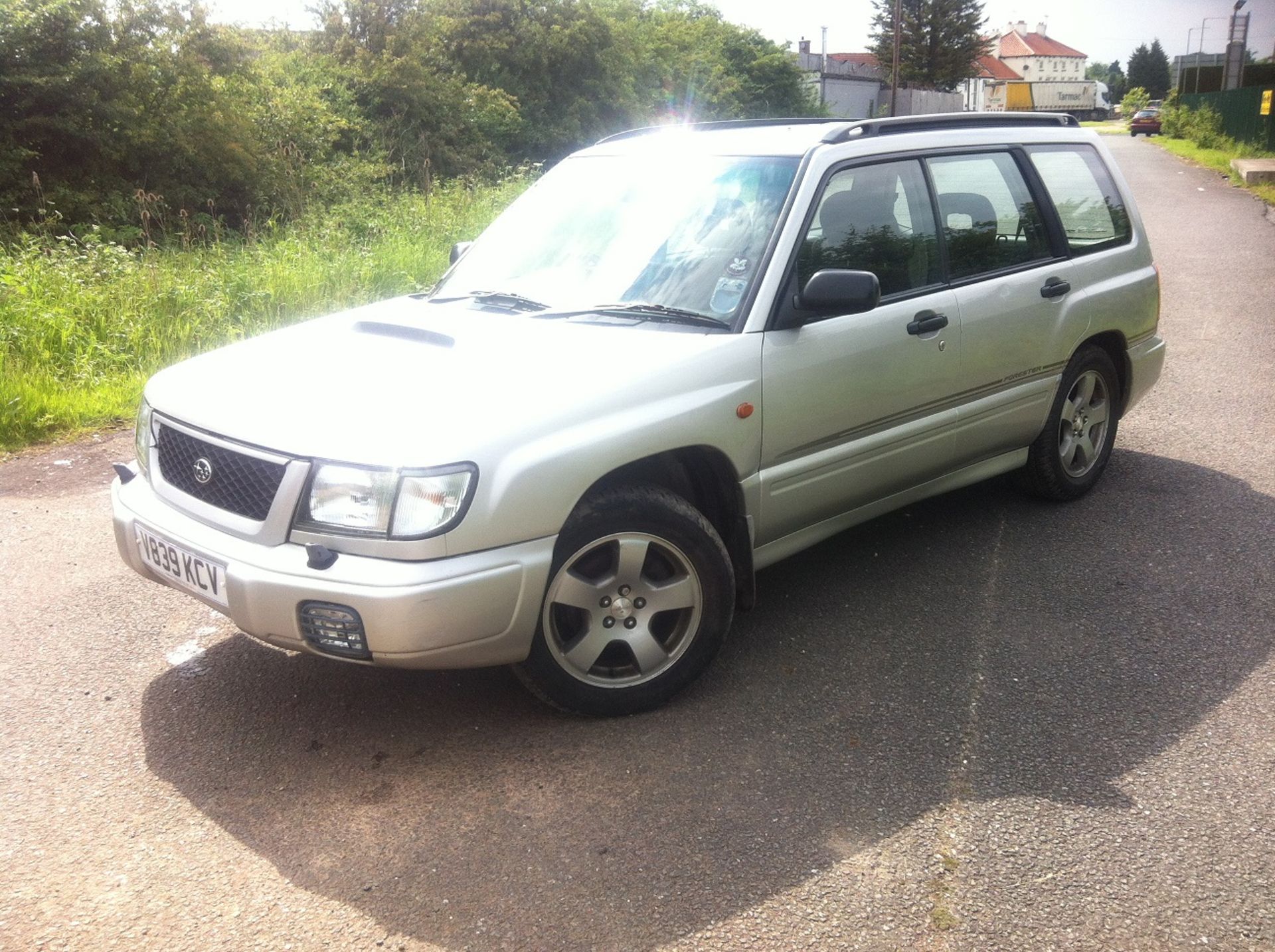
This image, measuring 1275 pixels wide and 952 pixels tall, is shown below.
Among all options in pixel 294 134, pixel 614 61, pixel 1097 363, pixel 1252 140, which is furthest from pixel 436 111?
pixel 1097 363

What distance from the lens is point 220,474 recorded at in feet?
11.3

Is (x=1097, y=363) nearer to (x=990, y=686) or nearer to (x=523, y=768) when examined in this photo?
(x=990, y=686)

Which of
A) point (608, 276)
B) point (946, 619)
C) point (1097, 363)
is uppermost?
point (608, 276)

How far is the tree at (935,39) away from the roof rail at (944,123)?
284ft

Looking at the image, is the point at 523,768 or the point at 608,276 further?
the point at 608,276

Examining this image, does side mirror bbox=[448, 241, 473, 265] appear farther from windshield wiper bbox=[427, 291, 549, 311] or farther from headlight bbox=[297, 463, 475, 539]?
headlight bbox=[297, 463, 475, 539]

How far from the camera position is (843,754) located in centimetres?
346

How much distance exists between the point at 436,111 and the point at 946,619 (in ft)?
91.4

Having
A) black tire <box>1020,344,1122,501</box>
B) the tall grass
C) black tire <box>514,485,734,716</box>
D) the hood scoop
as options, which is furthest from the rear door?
the tall grass

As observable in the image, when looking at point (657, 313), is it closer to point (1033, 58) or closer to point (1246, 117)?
point (1246, 117)

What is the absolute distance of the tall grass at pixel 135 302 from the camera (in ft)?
25.7

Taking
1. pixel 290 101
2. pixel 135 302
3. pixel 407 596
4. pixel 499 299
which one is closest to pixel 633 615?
pixel 407 596

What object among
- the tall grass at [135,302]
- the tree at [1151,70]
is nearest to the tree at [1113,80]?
the tree at [1151,70]

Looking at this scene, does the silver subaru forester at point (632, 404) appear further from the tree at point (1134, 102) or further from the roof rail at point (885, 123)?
the tree at point (1134, 102)
